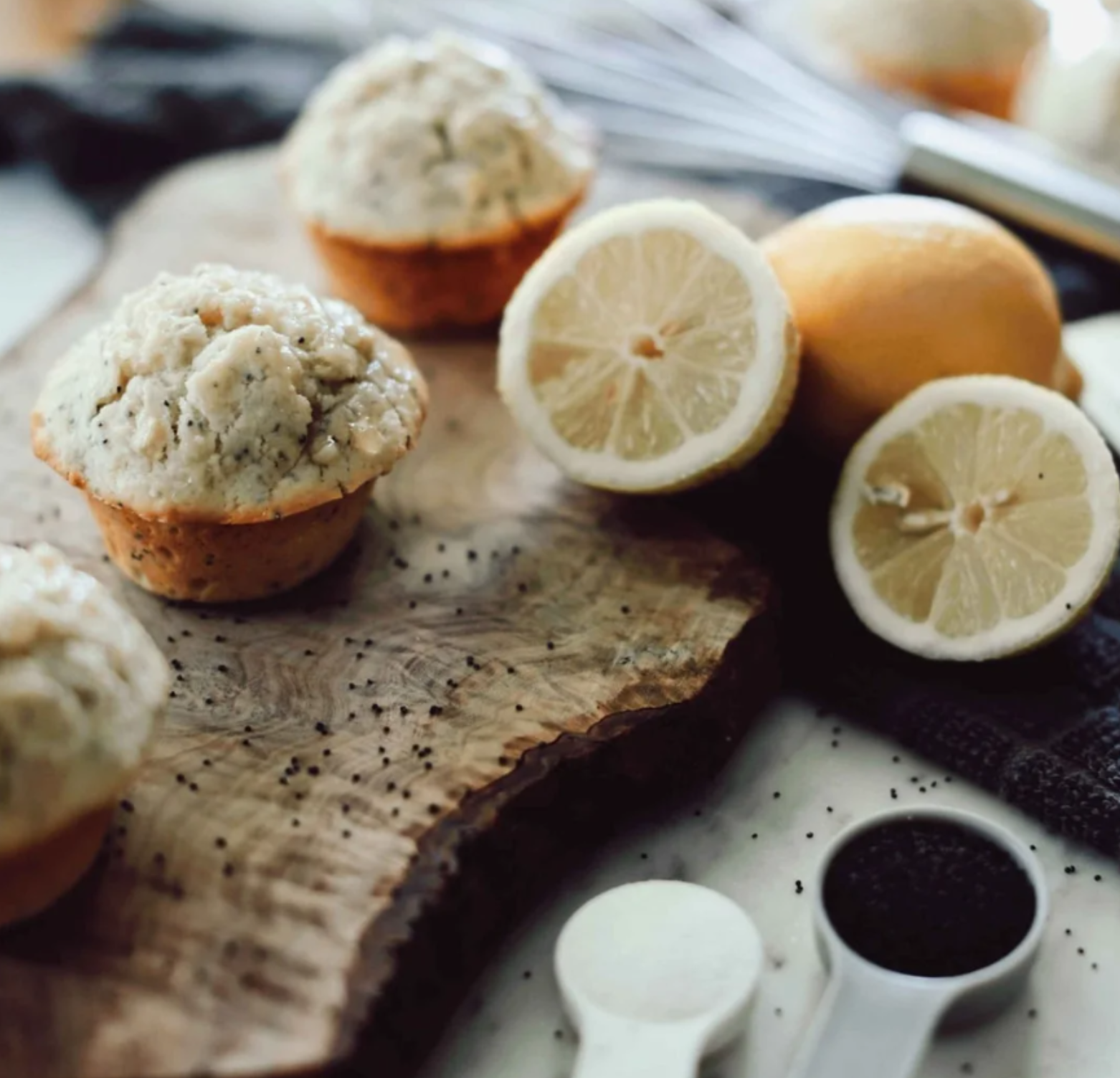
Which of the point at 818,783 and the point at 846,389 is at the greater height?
the point at 846,389

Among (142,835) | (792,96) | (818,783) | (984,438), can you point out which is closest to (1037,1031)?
(818,783)

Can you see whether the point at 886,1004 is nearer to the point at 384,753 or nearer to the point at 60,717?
the point at 384,753

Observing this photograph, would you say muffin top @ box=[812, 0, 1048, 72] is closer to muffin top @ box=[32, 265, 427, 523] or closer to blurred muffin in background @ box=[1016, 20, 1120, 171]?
blurred muffin in background @ box=[1016, 20, 1120, 171]

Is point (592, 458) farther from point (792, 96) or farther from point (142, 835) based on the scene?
point (792, 96)

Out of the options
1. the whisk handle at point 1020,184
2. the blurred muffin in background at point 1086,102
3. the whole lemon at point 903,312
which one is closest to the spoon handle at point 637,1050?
the whole lemon at point 903,312

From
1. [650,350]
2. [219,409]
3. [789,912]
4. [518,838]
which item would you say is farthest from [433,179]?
[789,912]

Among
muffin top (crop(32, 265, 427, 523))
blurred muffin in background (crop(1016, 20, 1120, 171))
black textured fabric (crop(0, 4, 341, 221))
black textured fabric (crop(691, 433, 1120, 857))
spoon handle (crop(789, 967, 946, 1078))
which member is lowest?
black textured fabric (crop(0, 4, 341, 221))

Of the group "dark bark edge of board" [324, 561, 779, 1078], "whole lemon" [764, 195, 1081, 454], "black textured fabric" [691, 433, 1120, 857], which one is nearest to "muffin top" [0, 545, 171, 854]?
"dark bark edge of board" [324, 561, 779, 1078]
